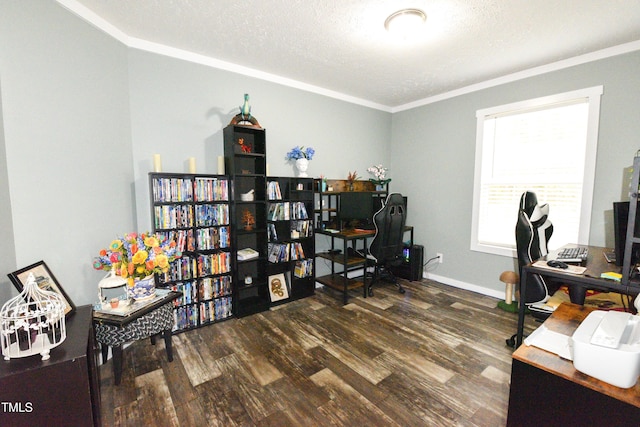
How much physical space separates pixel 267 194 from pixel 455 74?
254 cm

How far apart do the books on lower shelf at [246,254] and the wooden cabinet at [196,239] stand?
0.39 ft

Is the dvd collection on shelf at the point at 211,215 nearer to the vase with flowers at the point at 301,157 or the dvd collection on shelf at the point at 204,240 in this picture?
the dvd collection on shelf at the point at 204,240

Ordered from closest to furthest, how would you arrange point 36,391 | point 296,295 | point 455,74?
1. point 36,391
2. point 455,74
3. point 296,295

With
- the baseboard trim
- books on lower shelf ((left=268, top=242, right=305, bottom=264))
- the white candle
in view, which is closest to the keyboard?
the baseboard trim

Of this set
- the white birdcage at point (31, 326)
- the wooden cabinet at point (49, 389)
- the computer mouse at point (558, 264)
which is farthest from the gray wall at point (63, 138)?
the computer mouse at point (558, 264)

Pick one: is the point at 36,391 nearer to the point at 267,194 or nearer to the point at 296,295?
the point at 267,194

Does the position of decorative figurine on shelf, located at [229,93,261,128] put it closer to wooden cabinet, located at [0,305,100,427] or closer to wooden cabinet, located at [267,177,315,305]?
wooden cabinet, located at [267,177,315,305]

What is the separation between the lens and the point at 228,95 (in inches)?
112

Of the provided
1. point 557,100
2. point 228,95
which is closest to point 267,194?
point 228,95

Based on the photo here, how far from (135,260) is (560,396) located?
2255 mm

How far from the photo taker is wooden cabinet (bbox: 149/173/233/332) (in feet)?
7.84

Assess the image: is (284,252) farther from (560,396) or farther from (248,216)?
(560,396)

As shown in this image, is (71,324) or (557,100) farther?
(557,100)

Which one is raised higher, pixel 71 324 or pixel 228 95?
pixel 228 95
